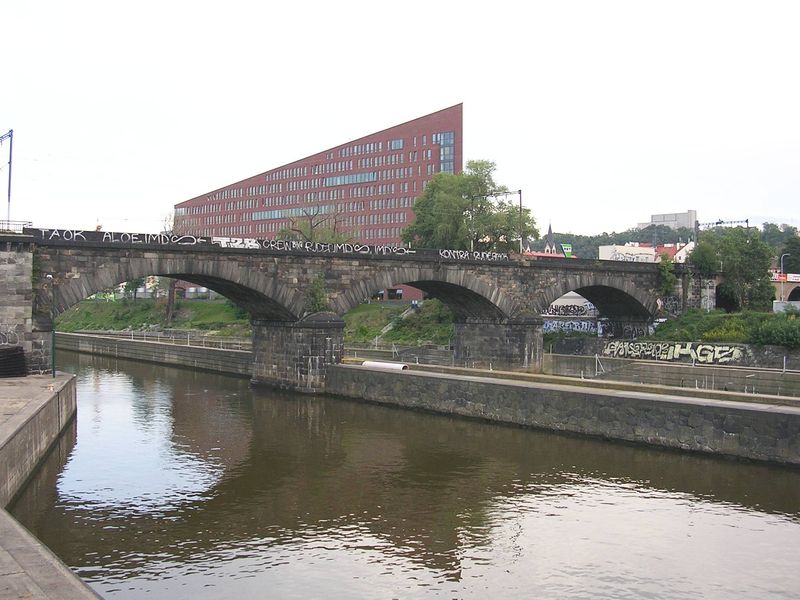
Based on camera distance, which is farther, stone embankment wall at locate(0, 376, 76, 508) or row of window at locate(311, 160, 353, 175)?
row of window at locate(311, 160, 353, 175)

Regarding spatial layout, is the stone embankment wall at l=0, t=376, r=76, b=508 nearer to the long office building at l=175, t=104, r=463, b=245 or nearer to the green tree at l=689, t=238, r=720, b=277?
the green tree at l=689, t=238, r=720, b=277

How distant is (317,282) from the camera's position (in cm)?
5431

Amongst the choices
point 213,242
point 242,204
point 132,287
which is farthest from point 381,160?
point 213,242

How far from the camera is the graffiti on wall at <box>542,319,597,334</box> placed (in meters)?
84.1

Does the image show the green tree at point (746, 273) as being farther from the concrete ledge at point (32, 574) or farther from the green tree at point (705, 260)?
the concrete ledge at point (32, 574)

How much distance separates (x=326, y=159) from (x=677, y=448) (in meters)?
129

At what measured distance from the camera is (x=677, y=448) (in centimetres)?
3362

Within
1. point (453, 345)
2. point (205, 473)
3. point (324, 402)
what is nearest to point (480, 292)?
point (453, 345)

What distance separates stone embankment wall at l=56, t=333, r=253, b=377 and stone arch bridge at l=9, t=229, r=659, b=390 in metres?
10.1

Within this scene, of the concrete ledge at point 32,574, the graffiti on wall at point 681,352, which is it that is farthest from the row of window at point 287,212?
the concrete ledge at point 32,574

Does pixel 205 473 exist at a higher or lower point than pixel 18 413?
lower

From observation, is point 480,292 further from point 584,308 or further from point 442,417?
point 584,308

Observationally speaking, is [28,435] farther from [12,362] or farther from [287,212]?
[287,212]

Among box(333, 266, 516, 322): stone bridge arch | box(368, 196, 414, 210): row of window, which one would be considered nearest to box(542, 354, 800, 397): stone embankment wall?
box(333, 266, 516, 322): stone bridge arch
